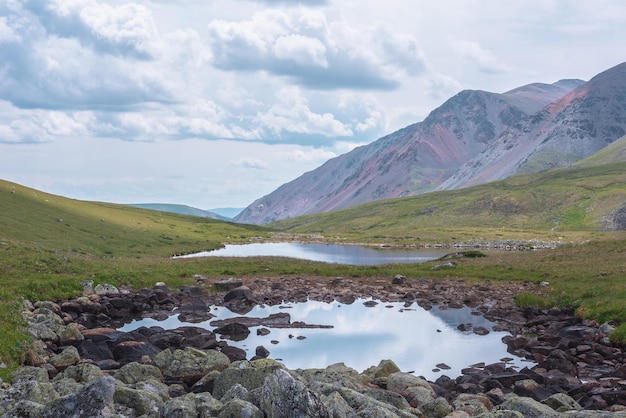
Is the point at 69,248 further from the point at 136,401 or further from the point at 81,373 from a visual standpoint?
the point at 136,401

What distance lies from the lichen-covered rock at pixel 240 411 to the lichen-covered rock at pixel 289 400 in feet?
0.91

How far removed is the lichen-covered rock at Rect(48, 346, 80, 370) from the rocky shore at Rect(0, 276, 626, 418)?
0.22ft

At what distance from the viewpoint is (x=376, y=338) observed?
36000 millimetres

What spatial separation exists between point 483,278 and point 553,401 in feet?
123

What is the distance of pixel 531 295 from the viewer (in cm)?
4416

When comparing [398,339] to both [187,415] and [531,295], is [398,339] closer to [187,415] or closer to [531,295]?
[531,295]

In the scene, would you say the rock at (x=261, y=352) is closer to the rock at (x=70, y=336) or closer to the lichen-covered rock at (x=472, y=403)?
the rock at (x=70, y=336)

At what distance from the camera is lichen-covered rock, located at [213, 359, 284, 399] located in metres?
20.6

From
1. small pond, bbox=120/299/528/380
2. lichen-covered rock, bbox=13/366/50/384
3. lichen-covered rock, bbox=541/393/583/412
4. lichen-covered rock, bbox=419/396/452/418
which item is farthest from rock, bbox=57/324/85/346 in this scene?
lichen-covered rock, bbox=541/393/583/412

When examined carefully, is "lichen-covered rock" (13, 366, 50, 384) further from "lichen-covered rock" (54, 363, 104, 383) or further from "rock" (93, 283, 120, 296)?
"rock" (93, 283, 120, 296)

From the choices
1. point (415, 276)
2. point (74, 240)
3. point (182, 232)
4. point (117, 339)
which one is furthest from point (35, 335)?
point (182, 232)

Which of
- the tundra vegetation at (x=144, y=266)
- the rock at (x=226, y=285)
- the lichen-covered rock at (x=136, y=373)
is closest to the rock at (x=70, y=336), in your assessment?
the tundra vegetation at (x=144, y=266)

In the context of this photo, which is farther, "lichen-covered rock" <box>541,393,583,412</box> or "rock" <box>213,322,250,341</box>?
"rock" <box>213,322,250,341</box>

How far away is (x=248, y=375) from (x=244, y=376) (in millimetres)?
178
